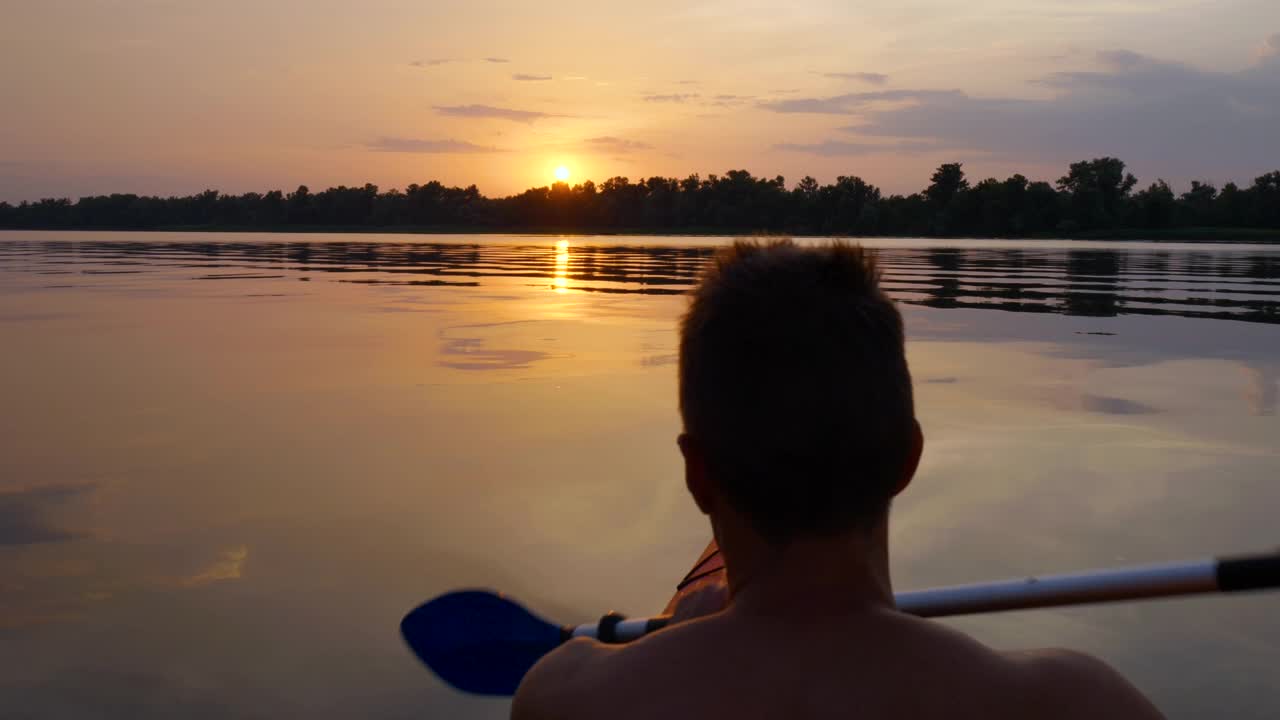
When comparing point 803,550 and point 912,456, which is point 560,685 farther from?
point 912,456

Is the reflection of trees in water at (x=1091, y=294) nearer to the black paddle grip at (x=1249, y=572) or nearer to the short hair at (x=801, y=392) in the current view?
the black paddle grip at (x=1249, y=572)

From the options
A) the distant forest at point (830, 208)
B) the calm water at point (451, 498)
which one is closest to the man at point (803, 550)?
the calm water at point (451, 498)

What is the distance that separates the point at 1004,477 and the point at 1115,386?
343cm

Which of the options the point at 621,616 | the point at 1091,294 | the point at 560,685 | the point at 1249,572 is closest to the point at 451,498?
the point at 621,616

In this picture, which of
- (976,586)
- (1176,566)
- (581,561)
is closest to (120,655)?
(581,561)

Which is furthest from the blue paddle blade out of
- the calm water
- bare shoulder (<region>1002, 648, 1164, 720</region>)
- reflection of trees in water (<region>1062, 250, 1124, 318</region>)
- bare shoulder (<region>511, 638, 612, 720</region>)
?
reflection of trees in water (<region>1062, 250, 1124, 318</region>)

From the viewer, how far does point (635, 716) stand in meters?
1.12

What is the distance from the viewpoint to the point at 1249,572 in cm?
174

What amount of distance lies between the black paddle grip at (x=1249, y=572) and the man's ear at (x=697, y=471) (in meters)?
1.00

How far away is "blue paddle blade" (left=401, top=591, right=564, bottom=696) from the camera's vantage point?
2.32 metres

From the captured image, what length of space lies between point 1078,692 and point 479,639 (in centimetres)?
152

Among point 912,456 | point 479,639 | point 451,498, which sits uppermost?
point 912,456

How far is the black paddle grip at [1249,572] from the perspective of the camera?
173 cm

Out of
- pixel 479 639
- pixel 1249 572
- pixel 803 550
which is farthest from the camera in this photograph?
pixel 479 639
